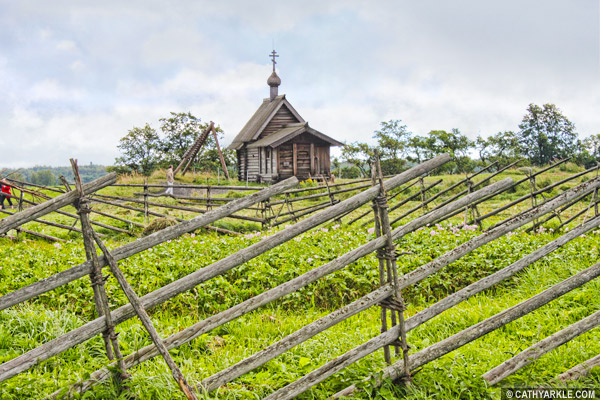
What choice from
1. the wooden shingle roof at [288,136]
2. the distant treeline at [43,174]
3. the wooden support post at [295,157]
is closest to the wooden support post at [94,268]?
the distant treeline at [43,174]

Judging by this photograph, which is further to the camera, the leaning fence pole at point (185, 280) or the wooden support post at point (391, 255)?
the wooden support post at point (391, 255)

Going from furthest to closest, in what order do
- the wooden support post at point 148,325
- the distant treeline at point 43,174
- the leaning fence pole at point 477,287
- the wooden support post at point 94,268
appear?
the distant treeline at point 43,174, the leaning fence pole at point 477,287, the wooden support post at point 148,325, the wooden support post at point 94,268

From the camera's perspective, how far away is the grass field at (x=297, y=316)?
9.50 ft

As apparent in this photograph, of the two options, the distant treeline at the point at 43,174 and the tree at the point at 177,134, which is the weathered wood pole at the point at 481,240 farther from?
the tree at the point at 177,134

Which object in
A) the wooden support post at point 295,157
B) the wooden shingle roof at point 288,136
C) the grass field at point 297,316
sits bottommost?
the grass field at point 297,316

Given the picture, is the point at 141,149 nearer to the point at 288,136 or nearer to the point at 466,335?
the point at 288,136

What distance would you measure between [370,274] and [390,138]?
31106 millimetres

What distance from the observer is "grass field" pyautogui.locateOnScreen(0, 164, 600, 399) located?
290 centimetres

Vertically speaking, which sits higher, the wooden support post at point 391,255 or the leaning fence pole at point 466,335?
the wooden support post at point 391,255

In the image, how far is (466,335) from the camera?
302 centimetres

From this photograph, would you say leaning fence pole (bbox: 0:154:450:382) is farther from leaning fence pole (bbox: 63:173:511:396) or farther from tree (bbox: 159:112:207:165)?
tree (bbox: 159:112:207:165)

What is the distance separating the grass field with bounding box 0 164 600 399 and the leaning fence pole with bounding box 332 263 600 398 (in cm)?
9

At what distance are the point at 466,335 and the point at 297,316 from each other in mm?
2032

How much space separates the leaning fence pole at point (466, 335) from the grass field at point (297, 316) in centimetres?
9
